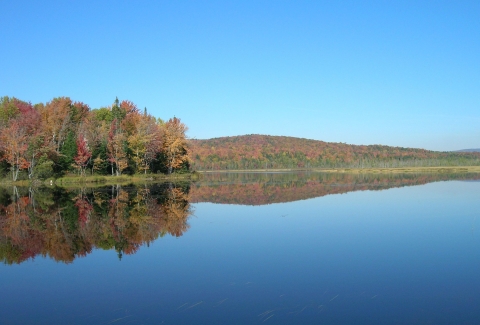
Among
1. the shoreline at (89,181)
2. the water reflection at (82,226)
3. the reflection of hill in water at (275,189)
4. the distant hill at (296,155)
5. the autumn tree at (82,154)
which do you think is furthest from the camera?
the distant hill at (296,155)

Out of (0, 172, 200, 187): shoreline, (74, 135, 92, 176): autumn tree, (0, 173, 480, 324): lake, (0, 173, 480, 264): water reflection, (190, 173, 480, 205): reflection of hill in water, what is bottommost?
(0, 173, 480, 324): lake

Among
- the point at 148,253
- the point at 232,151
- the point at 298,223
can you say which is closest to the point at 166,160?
the point at 298,223

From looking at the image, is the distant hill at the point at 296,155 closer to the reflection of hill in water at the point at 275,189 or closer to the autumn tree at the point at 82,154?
the autumn tree at the point at 82,154

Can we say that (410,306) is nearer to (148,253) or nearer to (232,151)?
(148,253)

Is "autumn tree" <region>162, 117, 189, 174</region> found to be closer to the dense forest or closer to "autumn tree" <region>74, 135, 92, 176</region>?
the dense forest

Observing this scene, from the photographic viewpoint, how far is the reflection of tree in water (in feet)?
40.0

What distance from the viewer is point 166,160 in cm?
5725

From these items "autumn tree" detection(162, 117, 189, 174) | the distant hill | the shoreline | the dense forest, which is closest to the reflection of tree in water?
the shoreline

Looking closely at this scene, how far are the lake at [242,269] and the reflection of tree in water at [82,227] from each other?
0.06 metres

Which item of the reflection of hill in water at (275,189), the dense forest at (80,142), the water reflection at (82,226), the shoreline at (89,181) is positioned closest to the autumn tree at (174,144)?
the dense forest at (80,142)

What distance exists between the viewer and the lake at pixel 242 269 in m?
7.02

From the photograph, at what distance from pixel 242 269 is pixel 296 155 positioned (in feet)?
495

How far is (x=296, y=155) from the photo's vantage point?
521 ft

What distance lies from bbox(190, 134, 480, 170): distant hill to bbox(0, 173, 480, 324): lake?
116838 mm
